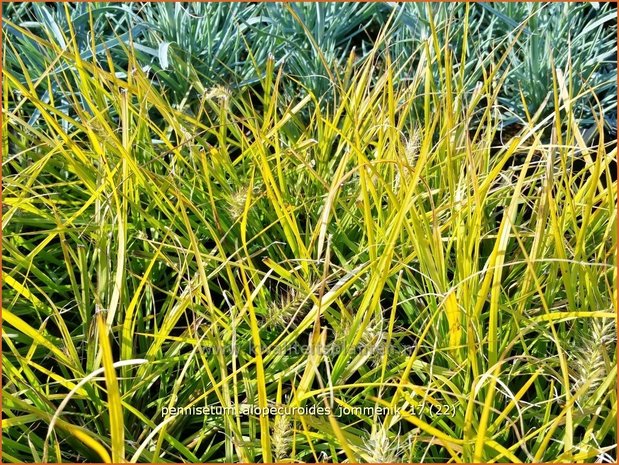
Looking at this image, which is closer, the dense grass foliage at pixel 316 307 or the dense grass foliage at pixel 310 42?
the dense grass foliage at pixel 316 307

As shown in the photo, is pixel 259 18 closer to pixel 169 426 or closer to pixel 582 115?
pixel 582 115

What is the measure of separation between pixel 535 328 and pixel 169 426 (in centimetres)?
60

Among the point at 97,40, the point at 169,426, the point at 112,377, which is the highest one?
the point at 97,40

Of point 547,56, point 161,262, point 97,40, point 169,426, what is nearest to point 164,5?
point 97,40

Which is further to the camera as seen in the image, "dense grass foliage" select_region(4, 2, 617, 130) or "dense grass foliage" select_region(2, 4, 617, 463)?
"dense grass foliage" select_region(4, 2, 617, 130)

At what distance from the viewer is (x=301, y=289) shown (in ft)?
3.71

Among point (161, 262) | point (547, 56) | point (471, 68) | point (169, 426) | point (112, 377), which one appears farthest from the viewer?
point (471, 68)

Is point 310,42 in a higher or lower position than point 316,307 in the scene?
higher

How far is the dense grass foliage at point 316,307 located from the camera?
1005 millimetres

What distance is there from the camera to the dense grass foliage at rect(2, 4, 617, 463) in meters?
1.00

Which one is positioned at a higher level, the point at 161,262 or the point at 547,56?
the point at 547,56

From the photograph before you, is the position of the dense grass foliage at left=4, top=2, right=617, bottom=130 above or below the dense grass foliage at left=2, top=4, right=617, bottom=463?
above

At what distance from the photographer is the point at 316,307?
1055 mm

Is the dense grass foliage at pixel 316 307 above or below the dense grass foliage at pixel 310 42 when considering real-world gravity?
below
